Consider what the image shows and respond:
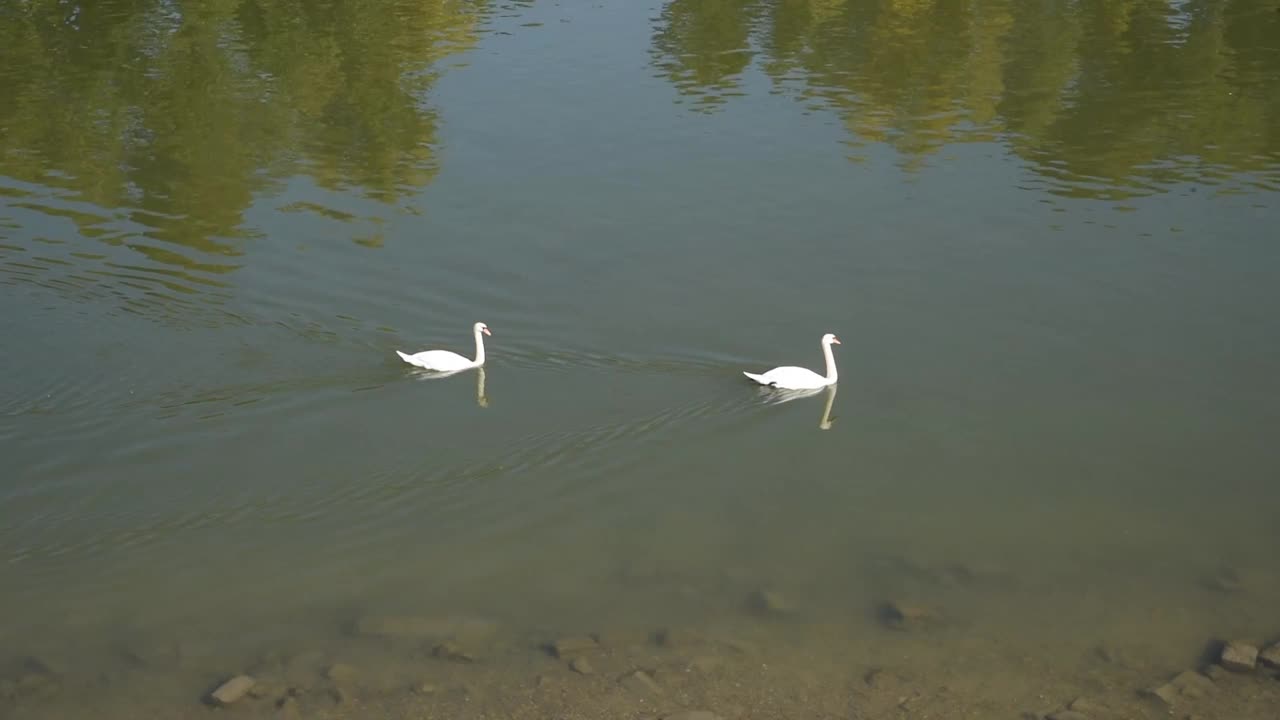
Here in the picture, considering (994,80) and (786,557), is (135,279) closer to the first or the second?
(786,557)

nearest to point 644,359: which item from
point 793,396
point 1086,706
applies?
point 793,396

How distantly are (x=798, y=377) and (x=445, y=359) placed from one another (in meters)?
4.17

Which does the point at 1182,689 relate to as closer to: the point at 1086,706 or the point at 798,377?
the point at 1086,706

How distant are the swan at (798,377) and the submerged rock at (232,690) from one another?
22.6 ft

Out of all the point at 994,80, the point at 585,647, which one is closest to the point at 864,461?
the point at 585,647

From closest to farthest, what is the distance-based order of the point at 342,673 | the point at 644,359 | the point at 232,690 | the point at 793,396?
the point at 232,690 < the point at 342,673 < the point at 793,396 < the point at 644,359

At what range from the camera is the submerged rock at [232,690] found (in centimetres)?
1231

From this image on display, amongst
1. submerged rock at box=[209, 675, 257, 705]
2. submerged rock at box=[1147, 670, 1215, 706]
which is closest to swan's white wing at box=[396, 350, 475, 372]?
submerged rock at box=[209, 675, 257, 705]

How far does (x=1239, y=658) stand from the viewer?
1255 cm

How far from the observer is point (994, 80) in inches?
1152

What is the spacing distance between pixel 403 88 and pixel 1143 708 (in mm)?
21469

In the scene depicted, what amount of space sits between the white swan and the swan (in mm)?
3254

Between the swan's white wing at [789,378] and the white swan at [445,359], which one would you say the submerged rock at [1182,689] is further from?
the white swan at [445,359]

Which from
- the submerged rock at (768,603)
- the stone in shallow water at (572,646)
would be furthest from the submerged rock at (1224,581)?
the stone in shallow water at (572,646)
